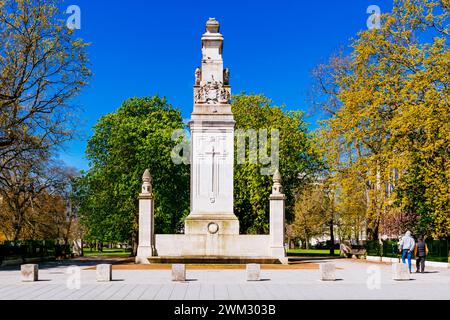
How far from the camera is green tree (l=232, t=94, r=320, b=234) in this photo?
184ft

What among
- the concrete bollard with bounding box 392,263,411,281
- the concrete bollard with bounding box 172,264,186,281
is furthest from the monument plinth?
the concrete bollard with bounding box 392,263,411,281

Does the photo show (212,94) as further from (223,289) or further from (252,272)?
(223,289)

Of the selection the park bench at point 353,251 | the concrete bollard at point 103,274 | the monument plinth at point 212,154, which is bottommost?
the park bench at point 353,251

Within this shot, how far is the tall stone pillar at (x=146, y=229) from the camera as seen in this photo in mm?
37206

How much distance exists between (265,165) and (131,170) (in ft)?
38.1

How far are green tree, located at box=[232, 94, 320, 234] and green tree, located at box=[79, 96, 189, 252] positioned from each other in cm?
524

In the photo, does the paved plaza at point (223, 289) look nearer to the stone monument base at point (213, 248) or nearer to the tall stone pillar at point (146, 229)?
the stone monument base at point (213, 248)

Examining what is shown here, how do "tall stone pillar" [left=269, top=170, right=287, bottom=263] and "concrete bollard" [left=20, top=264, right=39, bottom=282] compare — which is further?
"tall stone pillar" [left=269, top=170, right=287, bottom=263]

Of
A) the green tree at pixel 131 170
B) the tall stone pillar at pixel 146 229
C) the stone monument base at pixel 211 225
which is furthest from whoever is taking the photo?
the green tree at pixel 131 170

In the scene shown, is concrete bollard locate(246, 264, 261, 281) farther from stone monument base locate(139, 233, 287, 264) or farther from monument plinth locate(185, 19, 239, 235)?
monument plinth locate(185, 19, 239, 235)

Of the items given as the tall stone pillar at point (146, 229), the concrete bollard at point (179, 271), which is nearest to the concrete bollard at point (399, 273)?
the concrete bollard at point (179, 271)

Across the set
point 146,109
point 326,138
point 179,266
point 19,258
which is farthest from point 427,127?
point 146,109

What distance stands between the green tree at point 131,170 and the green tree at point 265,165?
17.2 feet

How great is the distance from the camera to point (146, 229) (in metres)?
37.8
